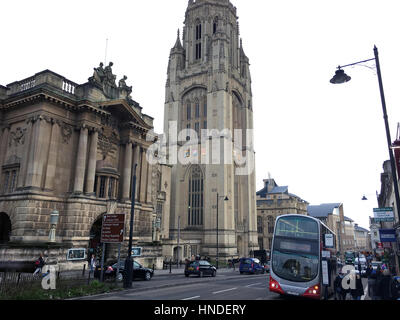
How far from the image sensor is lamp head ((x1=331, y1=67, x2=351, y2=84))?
473 inches

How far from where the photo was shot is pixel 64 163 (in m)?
26.7

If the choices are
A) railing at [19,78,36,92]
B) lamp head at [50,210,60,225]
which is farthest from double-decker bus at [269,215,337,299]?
railing at [19,78,36,92]

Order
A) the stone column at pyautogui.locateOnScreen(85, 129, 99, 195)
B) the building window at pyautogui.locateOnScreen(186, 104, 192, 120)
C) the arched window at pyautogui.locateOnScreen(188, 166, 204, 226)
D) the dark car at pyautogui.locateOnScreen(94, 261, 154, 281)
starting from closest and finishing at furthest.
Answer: the dark car at pyautogui.locateOnScreen(94, 261, 154, 281), the stone column at pyautogui.locateOnScreen(85, 129, 99, 195), the arched window at pyautogui.locateOnScreen(188, 166, 204, 226), the building window at pyautogui.locateOnScreen(186, 104, 192, 120)

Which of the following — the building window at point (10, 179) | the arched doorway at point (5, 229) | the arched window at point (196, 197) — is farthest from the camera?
the arched window at point (196, 197)

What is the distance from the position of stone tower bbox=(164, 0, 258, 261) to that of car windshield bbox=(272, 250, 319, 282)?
36.3 meters

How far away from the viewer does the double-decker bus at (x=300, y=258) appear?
12547 millimetres

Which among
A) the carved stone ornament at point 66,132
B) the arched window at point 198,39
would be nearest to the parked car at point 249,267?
the carved stone ornament at point 66,132

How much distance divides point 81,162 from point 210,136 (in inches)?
1311

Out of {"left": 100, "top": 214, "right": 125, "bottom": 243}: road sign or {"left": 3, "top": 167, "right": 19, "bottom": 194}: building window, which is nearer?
{"left": 100, "top": 214, "right": 125, "bottom": 243}: road sign

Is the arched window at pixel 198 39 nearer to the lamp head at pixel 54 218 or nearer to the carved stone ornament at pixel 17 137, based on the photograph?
the carved stone ornament at pixel 17 137

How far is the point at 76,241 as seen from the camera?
25.0m

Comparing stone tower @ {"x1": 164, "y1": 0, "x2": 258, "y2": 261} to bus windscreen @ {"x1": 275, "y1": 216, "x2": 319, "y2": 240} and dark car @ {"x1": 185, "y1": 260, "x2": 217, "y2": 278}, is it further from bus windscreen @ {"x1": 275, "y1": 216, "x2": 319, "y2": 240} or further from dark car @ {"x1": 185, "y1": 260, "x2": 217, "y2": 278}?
bus windscreen @ {"x1": 275, "y1": 216, "x2": 319, "y2": 240}
